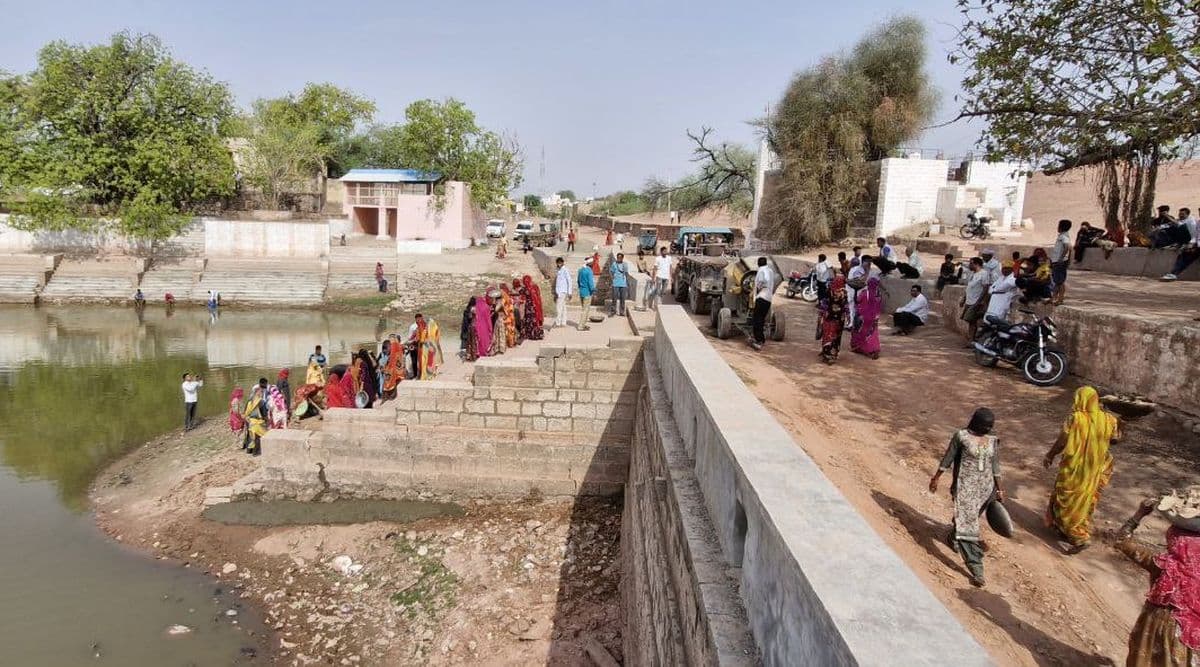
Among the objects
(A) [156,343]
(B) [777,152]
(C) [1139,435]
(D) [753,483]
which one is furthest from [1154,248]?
(A) [156,343]

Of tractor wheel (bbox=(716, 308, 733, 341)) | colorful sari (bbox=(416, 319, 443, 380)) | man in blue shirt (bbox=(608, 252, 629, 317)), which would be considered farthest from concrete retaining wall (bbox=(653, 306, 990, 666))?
man in blue shirt (bbox=(608, 252, 629, 317))

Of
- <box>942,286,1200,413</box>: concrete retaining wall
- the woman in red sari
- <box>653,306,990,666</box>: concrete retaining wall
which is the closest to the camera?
<box>653,306,990,666</box>: concrete retaining wall

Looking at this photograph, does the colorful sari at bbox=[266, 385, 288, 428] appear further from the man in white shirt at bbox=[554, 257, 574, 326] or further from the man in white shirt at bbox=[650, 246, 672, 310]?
the man in white shirt at bbox=[650, 246, 672, 310]

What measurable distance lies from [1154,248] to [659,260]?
9.07 m

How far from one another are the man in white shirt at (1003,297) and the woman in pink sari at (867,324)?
138 centimetres

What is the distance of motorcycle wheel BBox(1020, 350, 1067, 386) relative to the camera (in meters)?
7.57

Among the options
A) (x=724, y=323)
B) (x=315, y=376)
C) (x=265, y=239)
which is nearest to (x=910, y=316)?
(x=724, y=323)

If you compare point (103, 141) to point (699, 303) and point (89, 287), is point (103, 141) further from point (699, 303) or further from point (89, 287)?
point (699, 303)

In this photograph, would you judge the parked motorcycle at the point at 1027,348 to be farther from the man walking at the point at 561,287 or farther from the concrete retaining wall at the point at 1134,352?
the man walking at the point at 561,287

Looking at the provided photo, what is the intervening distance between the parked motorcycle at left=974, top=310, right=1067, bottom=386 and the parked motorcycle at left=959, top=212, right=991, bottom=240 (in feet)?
41.2

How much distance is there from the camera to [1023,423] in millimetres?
6684

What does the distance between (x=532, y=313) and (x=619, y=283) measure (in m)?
1.89

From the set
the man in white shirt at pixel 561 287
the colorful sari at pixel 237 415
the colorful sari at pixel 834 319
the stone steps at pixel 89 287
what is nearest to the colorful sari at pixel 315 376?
the colorful sari at pixel 237 415

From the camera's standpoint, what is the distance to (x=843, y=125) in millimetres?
23188
